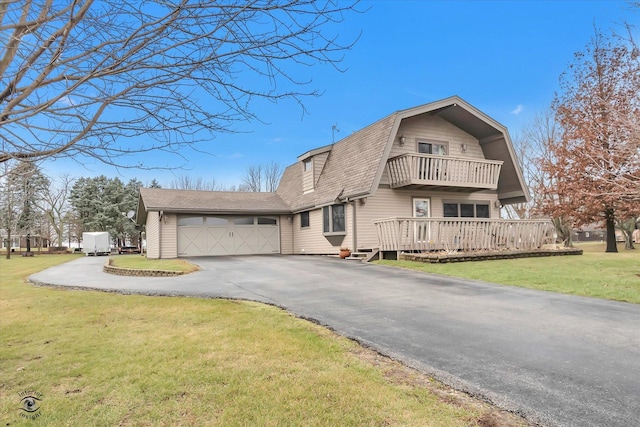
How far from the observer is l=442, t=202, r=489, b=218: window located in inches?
717

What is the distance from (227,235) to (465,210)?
12.4 metres

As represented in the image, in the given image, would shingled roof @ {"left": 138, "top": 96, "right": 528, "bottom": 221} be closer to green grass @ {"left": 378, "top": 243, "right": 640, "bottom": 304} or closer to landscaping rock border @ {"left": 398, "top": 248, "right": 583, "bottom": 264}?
landscaping rock border @ {"left": 398, "top": 248, "right": 583, "bottom": 264}

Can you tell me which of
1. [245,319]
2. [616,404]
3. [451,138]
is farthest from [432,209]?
[616,404]

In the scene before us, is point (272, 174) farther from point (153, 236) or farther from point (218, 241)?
point (218, 241)

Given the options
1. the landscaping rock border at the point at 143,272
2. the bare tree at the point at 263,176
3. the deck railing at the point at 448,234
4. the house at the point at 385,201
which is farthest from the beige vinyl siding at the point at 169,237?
the bare tree at the point at 263,176

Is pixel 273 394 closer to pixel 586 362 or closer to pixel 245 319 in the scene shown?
pixel 245 319

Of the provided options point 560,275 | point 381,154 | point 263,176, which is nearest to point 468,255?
point 560,275

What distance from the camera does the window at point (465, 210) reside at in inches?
717

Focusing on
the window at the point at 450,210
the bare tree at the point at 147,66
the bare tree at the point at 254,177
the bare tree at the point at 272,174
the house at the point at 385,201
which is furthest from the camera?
the bare tree at the point at 254,177

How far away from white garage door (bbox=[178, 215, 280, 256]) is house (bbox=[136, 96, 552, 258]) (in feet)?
0.17

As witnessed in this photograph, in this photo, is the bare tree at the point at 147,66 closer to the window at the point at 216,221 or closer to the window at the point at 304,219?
the window at the point at 304,219

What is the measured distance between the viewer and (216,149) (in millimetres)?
3607

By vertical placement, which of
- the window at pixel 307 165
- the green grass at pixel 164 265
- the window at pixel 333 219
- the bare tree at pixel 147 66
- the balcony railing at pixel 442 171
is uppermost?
the window at pixel 307 165
